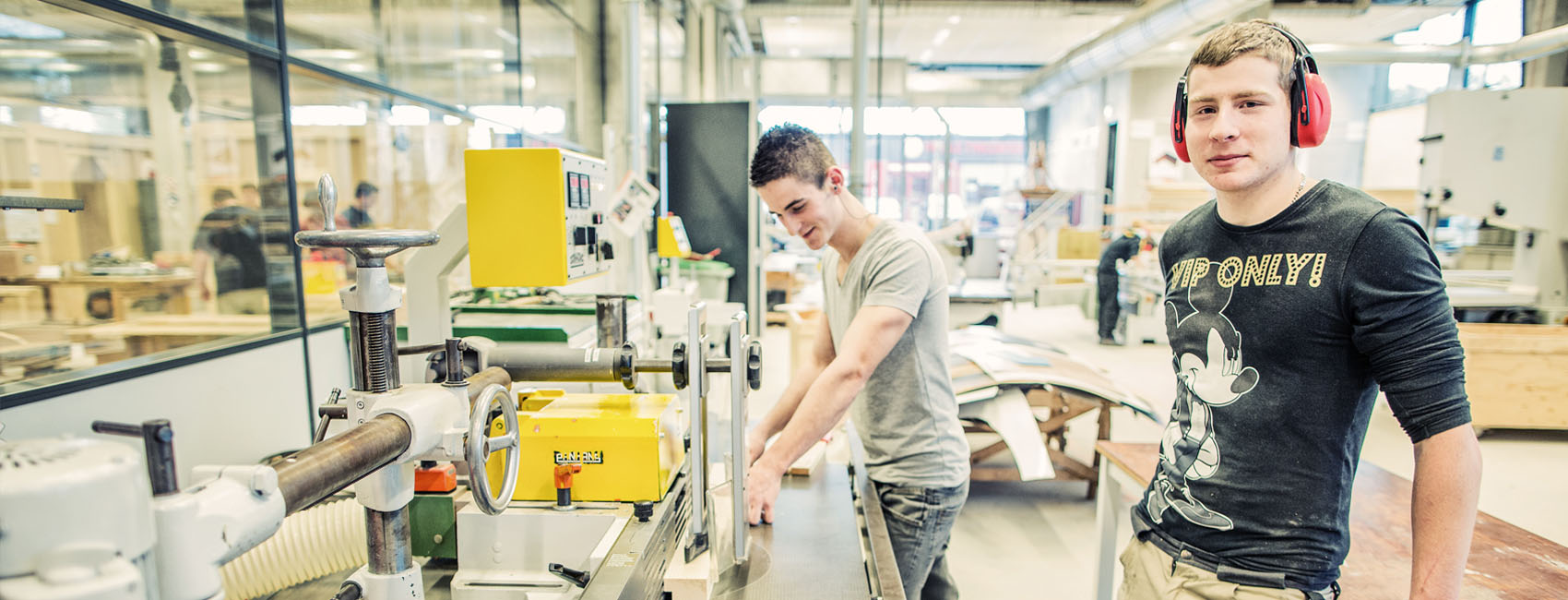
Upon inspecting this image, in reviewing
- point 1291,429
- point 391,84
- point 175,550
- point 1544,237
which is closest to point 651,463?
point 175,550

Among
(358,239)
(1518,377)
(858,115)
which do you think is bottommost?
(1518,377)

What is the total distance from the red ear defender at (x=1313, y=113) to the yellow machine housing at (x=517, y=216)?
1.30m

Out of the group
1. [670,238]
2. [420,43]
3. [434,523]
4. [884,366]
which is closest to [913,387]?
[884,366]

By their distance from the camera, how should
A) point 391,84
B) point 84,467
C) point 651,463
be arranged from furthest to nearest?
point 391,84 → point 651,463 → point 84,467

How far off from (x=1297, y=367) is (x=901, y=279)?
2.25 ft

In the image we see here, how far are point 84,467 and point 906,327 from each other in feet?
4.22

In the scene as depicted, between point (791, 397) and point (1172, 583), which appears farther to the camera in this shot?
point (791, 397)

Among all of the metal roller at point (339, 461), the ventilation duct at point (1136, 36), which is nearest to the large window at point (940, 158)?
the ventilation duct at point (1136, 36)

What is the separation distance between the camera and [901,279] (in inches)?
58.1

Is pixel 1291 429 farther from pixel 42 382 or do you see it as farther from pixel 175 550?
pixel 42 382

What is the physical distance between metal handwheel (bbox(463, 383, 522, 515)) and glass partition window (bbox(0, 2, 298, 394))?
1.40 meters

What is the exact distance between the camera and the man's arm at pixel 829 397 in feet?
4.59

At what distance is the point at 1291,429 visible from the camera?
102cm

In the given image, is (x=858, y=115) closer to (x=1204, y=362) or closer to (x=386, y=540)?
(x=1204, y=362)
